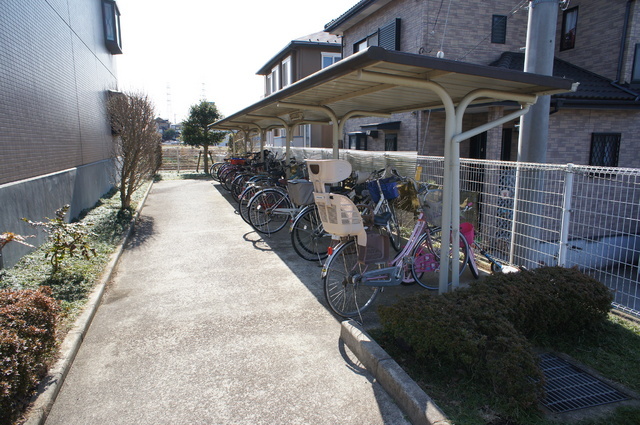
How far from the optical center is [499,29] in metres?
11.5

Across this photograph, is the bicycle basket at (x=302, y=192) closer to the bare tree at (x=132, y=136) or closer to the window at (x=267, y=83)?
the bare tree at (x=132, y=136)

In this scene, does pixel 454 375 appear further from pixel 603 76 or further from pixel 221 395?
pixel 603 76

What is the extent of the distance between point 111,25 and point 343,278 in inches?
607

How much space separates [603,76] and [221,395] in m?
12.3

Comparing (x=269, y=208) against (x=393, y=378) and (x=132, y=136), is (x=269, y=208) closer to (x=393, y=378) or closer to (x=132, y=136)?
(x=132, y=136)

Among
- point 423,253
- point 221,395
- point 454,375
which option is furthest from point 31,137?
point 454,375

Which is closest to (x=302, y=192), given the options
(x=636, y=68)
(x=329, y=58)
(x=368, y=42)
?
(x=368, y=42)

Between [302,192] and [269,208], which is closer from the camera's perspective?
[302,192]

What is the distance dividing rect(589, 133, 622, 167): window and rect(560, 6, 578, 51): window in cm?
293

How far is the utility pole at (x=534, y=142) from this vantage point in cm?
500

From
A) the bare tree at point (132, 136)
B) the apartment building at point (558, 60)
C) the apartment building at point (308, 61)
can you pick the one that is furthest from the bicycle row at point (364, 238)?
the apartment building at point (308, 61)

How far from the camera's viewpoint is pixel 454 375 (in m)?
3.00

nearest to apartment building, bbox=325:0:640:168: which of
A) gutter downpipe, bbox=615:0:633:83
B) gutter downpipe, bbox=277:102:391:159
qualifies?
gutter downpipe, bbox=615:0:633:83

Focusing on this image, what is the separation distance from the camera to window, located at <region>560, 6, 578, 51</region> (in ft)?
37.8
